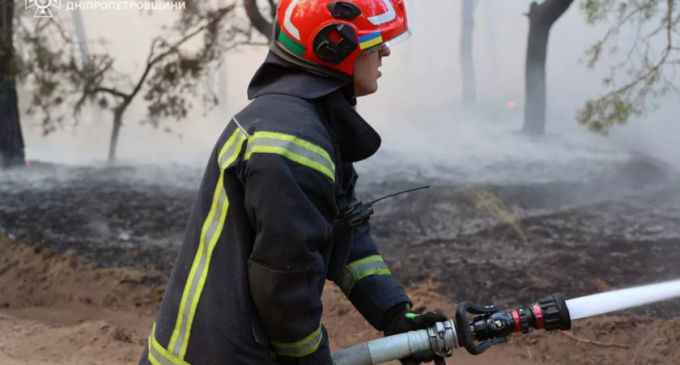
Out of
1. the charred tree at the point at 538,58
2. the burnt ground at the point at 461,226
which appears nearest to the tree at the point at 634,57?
the charred tree at the point at 538,58

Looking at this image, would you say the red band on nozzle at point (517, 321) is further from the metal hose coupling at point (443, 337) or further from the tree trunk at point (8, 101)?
the tree trunk at point (8, 101)

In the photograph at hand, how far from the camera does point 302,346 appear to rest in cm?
204

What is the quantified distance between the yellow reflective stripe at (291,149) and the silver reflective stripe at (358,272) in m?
0.82

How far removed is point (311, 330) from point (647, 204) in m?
4.10

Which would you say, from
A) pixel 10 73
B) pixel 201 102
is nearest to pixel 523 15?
pixel 201 102

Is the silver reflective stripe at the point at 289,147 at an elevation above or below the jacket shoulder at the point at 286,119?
below

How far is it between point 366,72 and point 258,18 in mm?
4475

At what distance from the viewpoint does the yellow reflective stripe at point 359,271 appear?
2.63 m

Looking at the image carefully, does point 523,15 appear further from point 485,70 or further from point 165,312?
point 165,312

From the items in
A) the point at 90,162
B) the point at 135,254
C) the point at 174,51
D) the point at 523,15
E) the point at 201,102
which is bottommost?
the point at 135,254

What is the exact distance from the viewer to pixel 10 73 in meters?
7.04

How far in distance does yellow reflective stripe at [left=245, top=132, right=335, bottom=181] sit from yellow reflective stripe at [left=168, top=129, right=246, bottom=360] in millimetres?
80

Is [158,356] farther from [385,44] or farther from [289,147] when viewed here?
[385,44]

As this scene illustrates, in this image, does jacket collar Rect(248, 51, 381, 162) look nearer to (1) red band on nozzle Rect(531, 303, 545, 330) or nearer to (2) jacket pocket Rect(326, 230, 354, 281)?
(2) jacket pocket Rect(326, 230, 354, 281)
